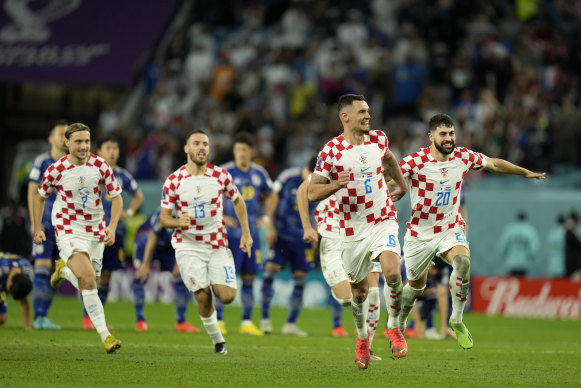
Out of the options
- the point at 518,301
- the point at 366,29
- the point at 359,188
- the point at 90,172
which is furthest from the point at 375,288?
the point at 366,29

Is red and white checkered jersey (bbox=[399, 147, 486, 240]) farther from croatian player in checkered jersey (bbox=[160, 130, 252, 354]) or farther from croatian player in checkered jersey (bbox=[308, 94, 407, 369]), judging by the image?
croatian player in checkered jersey (bbox=[160, 130, 252, 354])

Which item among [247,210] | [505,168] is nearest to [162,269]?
[247,210]

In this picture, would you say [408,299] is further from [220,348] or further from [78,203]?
[78,203]

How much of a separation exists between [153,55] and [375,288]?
19200mm

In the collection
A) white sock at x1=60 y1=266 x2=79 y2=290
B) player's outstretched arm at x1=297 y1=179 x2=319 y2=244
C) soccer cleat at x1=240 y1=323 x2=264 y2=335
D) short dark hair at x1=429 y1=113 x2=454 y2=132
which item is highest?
short dark hair at x1=429 y1=113 x2=454 y2=132

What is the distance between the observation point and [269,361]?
38.2 ft

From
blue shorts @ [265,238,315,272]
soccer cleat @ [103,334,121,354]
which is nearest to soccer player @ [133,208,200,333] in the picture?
blue shorts @ [265,238,315,272]

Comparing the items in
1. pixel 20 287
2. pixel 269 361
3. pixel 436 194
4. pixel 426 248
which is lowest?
pixel 269 361

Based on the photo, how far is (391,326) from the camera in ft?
37.2

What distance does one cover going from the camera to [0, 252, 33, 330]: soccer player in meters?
14.8

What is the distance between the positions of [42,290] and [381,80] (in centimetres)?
1217

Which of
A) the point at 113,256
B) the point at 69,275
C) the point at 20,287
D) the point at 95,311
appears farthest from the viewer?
the point at 113,256

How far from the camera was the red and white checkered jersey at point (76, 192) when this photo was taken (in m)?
12.5

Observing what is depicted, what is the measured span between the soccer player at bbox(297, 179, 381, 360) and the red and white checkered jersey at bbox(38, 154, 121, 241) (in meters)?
2.43
